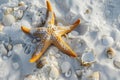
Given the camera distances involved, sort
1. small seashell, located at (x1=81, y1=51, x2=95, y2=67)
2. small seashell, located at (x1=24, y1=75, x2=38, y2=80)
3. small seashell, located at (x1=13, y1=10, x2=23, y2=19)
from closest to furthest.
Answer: small seashell, located at (x1=24, y1=75, x2=38, y2=80) → small seashell, located at (x1=81, y1=51, x2=95, y2=67) → small seashell, located at (x1=13, y1=10, x2=23, y2=19)

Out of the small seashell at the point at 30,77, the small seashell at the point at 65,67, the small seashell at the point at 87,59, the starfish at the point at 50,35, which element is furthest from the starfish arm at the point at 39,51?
the small seashell at the point at 87,59

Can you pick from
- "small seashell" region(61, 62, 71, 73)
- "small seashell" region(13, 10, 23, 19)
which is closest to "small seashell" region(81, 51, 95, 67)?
"small seashell" region(61, 62, 71, 73)

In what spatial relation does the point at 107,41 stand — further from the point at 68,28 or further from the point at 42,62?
the point at 42,62

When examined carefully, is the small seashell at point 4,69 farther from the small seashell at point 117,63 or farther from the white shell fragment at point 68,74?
the small seashell at point 117,63

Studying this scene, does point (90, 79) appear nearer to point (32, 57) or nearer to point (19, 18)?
point (32, 57)

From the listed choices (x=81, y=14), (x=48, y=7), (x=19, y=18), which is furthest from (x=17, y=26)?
(x=81, y=14)

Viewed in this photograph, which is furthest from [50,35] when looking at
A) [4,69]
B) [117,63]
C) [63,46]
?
[117,63]

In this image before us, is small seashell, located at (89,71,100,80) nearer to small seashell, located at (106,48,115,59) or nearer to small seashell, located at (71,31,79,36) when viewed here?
small seashell, located at (106,48,115,59)
